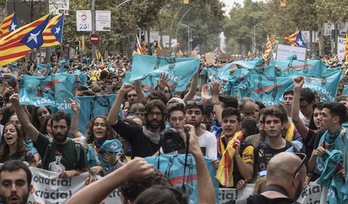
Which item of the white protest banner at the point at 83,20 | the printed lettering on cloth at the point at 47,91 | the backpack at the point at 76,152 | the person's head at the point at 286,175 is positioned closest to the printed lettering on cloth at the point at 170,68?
the printed lettering on cloth at the point at 47,91

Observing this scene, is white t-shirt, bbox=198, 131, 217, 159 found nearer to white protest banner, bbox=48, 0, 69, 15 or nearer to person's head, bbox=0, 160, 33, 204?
person's head, bbox=0, 160, 33, 204

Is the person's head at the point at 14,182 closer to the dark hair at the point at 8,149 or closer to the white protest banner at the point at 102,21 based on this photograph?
the dark hair at the point at 8,149

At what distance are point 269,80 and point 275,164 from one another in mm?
9431

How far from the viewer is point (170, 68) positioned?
1341 centimetres

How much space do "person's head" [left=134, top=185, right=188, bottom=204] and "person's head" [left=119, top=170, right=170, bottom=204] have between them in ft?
0.85

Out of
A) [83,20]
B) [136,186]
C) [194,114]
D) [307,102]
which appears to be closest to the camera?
[136,186]

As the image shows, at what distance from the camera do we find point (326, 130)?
8328 millimetres

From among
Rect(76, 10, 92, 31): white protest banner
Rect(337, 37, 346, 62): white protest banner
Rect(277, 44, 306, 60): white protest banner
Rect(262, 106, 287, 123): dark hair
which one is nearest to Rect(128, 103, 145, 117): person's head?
Rect(262, 106, 287, 123): dark hair

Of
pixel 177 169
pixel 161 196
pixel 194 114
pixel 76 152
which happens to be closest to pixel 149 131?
pixel 194 114

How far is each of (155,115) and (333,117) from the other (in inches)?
65.6

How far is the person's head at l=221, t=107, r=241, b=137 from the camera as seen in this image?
8242mm

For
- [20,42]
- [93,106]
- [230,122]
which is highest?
[20,42]

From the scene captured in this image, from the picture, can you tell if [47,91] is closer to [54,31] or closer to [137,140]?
[137,140]

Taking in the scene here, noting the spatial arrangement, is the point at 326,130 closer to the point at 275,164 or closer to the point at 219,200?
the point at 219,200
